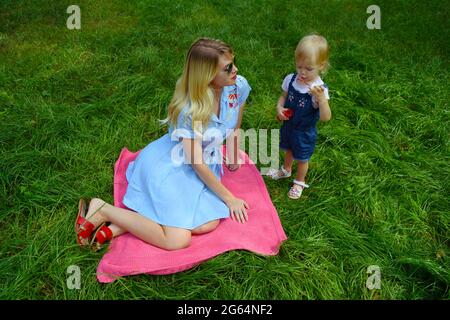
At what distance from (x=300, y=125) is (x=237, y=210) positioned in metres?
0.71

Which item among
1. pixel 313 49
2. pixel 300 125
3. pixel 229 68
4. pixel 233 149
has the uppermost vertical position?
pixel 313 49

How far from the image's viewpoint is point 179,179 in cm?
252

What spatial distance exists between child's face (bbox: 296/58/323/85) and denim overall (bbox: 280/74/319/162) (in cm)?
10

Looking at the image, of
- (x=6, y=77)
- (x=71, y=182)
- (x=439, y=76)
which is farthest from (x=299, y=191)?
(x=6, y=77)

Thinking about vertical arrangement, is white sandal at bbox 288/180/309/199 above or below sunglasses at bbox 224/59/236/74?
below

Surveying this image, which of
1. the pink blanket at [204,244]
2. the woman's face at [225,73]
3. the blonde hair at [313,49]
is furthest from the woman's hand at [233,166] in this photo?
the blonde hair at [313,49]

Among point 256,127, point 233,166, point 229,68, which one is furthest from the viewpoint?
point 256,127

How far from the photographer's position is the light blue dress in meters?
2.43

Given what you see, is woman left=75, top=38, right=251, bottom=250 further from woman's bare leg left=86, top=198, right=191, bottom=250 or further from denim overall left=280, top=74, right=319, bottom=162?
denim overall left=280, top=74, right=319, bottom=162

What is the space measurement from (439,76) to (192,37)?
2.82 metres

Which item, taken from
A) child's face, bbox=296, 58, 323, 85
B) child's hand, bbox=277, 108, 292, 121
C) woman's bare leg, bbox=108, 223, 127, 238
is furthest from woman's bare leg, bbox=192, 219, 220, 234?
child's face, bbox=296, 58, 323, 85

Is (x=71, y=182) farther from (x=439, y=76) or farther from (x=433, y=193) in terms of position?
(x=439, y=76)

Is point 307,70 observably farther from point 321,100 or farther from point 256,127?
point 256,127

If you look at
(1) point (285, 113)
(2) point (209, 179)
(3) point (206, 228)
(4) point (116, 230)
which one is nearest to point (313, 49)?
(1) point (285, 113)
